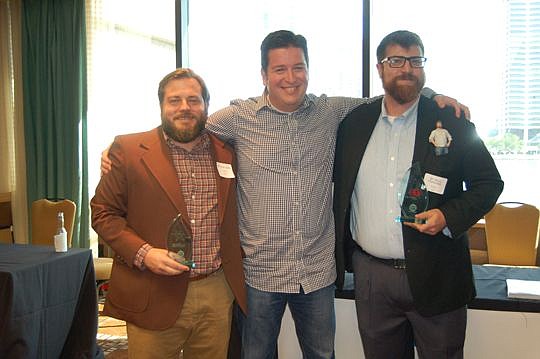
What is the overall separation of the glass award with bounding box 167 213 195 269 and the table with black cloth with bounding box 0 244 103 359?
4.70ft

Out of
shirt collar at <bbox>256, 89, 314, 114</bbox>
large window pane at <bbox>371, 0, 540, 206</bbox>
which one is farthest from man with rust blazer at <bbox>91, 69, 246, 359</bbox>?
large window pane at <bbox>371, 0, 540, 206</bbox>

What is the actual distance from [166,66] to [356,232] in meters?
3.91

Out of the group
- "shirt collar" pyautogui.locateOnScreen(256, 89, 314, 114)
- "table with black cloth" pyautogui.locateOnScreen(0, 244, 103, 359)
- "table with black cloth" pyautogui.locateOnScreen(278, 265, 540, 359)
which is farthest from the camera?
"table with black cloth" pyautogui.locateOnScreen(0, 244, 103, 359)

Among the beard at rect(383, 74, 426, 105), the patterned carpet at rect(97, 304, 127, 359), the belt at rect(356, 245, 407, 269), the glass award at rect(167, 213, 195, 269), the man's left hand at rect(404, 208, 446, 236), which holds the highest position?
the beard at rect(383, 74, 426, 105)

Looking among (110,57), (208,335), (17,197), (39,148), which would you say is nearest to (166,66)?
(110,57)

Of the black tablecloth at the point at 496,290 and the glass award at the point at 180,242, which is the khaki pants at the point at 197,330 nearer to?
the glass award at the point at 180,242

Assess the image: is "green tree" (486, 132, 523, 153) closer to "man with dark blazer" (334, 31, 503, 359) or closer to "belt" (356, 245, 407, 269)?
"man with dark blazer" (334, 31, 503, 359)

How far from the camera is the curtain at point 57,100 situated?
5.27 meters

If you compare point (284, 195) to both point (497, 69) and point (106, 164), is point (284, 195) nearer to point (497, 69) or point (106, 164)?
point (106, 164)

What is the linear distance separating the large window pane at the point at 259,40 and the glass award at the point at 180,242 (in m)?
3.29

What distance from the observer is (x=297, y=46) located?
1998mm

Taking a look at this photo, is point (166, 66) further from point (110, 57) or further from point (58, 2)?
point (58, 2)

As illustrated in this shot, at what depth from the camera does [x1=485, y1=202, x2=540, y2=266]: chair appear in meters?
3.88

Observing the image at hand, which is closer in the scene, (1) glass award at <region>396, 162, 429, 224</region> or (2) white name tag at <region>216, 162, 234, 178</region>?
(1) glass award at <region>396, 162, 429, 224</region>
